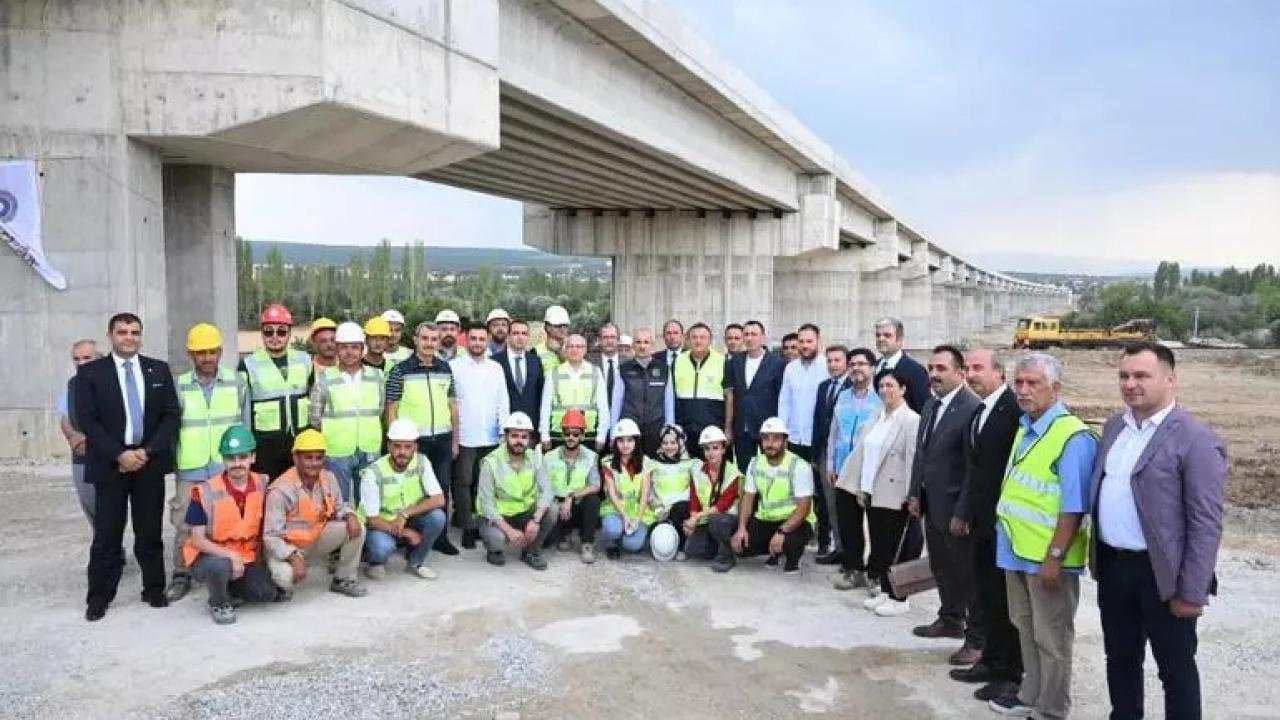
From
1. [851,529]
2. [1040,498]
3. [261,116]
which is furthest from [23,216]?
[1040,498]

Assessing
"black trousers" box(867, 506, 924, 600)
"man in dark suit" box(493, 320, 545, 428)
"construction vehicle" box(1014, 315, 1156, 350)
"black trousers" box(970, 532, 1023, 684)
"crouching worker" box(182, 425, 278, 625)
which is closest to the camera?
"black trousers" box(970, 532, 1023, 684)

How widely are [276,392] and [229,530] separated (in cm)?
118

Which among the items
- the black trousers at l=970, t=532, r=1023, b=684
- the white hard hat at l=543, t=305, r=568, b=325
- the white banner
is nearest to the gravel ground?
the black trousers at l=970, t=532, r=1023, b=684

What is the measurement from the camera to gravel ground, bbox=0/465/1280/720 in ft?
15.4

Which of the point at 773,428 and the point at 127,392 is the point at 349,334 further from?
the point at 773,428

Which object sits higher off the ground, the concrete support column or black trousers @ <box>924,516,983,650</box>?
the concrete support column

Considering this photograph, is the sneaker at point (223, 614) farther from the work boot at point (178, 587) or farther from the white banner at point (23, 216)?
the white banner at point (23, 216)

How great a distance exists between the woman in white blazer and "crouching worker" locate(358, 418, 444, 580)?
2.79 meters

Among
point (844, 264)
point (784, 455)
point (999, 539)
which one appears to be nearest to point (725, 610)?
point (784, 455)

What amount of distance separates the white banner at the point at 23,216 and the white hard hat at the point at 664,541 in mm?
6442

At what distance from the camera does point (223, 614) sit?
18.5ft

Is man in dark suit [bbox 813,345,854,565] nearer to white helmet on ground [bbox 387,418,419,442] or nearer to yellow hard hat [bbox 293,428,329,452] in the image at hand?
white helmet on ground [bbox 387,418,419,442]

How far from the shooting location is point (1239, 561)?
8.05m

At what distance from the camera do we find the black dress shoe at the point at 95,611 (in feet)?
18.6
